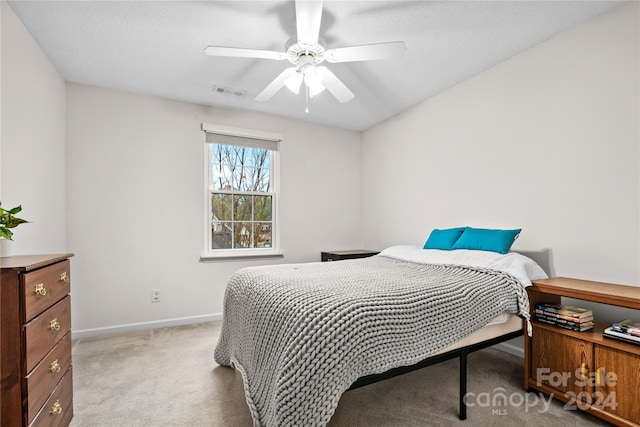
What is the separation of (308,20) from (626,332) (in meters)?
2.34

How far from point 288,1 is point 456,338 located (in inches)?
84.1

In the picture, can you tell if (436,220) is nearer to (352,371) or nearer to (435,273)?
(435,273)

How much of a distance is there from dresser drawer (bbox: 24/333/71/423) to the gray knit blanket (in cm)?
87

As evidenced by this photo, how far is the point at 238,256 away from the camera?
3652mm

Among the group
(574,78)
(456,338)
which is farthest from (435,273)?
(574,78)

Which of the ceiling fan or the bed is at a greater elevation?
the ceiling fan

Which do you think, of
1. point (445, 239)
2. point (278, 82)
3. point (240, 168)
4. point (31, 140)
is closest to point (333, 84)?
point (278, 82)

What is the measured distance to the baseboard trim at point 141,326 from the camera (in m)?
2.98

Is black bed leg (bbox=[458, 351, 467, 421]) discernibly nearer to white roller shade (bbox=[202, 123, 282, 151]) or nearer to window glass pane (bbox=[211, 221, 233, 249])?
window glass pane (bbox=[211, 221, 233, 249])

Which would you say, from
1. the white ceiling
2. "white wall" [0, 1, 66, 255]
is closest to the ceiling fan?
the white ceiling

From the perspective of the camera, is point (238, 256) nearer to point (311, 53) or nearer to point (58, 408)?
point (58, 408)

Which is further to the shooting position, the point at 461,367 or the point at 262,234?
the point at 262,234

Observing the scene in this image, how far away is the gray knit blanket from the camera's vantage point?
3.97ft

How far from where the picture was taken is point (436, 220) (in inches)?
129
